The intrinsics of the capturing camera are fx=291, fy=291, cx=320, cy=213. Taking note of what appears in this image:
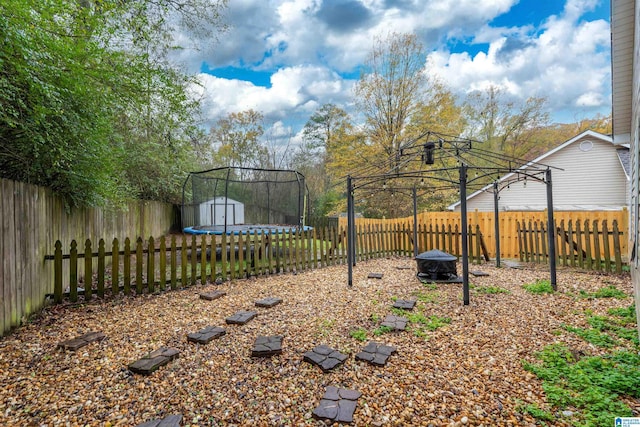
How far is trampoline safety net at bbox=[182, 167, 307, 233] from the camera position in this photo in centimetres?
A: 1013

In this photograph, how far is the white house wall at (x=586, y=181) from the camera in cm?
1072

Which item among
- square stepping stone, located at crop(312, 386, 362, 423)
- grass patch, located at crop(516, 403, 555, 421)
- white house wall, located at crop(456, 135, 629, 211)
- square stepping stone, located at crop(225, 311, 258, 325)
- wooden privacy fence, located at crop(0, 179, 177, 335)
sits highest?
white house wall, located at crop(456, 135, 629, 211)

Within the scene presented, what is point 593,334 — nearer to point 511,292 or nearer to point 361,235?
point 511,292

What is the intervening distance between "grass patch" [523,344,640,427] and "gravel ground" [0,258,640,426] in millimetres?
118

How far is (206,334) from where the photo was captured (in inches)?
119

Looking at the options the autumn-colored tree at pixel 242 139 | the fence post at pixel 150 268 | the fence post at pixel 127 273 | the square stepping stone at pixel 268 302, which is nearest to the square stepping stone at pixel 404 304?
the square stepping stone at pixel 268 302

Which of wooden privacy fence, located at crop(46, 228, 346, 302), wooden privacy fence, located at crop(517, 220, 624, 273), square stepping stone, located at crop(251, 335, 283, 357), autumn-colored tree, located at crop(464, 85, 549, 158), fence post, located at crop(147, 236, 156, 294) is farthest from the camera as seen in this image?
autumn-colored tree, located at crop(464, 85, 549, 158)

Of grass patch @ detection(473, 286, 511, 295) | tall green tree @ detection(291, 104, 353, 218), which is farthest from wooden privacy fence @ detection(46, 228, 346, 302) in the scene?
→ tall green tree @ detection(291, 104, 353, 218)

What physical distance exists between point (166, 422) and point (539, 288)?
5.43 m

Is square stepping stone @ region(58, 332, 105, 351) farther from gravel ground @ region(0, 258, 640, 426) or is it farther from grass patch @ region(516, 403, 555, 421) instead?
grass patch @ region(516, 403, 555, 421)

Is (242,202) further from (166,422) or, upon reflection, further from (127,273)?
(166,422)

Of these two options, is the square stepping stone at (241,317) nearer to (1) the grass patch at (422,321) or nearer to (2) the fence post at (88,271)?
(1) the grass patch at (422,321)

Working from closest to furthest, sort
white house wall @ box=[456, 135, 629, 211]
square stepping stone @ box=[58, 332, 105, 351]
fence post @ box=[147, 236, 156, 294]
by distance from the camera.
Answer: square stepping stone @ box=[58, 332, 105, 351], fence post @ box=[147, 236, 156, 294], white house wall @ box=[456, 135, 629, 211]

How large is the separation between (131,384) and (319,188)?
19385 millimetres
